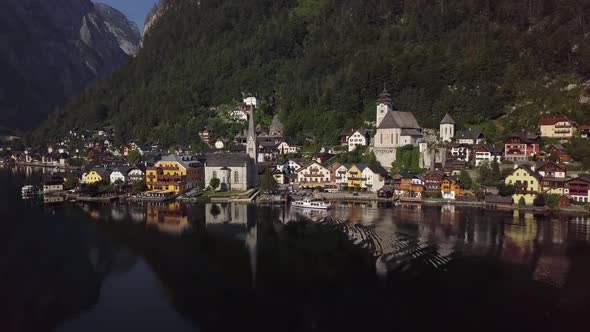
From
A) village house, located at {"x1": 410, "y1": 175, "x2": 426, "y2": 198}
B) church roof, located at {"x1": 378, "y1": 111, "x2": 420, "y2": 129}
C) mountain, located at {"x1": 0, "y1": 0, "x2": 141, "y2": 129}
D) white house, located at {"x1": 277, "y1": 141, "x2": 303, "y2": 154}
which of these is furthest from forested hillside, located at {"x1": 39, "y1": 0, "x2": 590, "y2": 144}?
mountain, located at {"x1": 0, "y1": 0, "x2": 141, "y2": 129}

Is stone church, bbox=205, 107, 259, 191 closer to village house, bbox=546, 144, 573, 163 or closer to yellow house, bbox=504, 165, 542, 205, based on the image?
yellow house, bbox=504, 165, 542, 205

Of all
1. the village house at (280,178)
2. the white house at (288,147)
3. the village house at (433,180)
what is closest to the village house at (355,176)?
the village house at (433,180)

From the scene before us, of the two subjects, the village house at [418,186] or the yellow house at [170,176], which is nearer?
the village house at [418,186]

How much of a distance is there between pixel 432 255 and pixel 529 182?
48.3 feet

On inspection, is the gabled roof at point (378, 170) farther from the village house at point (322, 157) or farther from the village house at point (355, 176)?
the village house at point (322, 157)

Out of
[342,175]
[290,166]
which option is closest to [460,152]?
[342,175]

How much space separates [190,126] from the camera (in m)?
64.1

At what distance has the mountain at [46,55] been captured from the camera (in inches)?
5241

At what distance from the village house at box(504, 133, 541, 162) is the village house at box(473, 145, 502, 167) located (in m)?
0.55

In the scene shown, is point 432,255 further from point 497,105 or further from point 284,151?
point 284,151

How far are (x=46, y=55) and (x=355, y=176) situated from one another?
14803 cm

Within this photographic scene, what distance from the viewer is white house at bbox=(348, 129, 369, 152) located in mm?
45750

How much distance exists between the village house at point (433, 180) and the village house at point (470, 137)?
5.64m

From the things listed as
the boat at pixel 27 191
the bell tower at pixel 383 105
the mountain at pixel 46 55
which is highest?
the mountain at pixel 46 55
